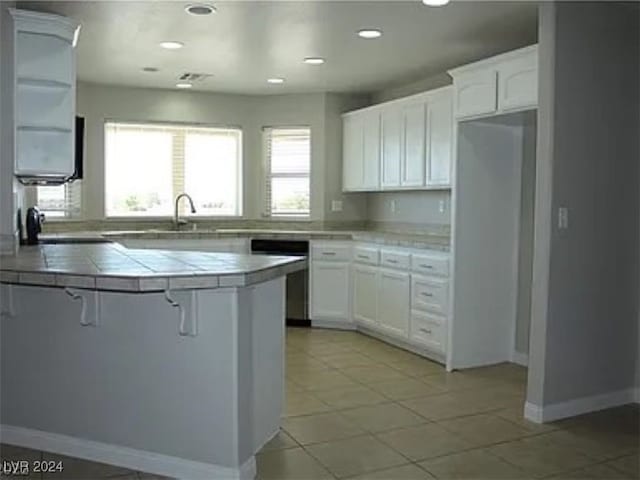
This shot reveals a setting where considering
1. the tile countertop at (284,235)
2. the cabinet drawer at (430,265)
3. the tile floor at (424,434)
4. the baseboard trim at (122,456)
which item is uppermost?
the tile countertop at (284,235)

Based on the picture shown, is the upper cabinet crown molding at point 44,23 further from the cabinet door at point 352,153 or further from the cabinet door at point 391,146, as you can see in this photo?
the cabinet door at point 352,153

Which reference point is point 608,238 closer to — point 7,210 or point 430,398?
point 430,398

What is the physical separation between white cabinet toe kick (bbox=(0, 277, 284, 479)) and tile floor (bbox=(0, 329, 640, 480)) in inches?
5.0

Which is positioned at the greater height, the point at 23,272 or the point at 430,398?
the point at 23,272

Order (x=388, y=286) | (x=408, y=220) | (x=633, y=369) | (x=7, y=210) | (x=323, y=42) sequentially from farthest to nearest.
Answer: (x=408, y=220) < (x=388, y=286) < (x=323, y=42) < (x=633, y=369) < (x=7, y=210)

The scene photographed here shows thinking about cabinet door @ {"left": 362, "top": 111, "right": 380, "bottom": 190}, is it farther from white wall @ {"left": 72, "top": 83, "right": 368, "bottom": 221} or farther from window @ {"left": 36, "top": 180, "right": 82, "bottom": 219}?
window @ {"left": 36, "top": 180, "right": 82, "bottom": 219}

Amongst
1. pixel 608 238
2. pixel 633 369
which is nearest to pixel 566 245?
pixel 608 238

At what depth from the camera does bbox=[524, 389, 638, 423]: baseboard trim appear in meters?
3.67

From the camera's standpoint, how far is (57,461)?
3.03 m

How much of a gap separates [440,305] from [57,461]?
287cm

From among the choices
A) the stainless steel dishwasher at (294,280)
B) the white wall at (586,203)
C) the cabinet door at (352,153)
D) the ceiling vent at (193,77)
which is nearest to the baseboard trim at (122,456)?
the white wall at (586,203)

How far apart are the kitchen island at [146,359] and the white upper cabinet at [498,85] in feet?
5.89

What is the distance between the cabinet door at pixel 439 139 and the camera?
512 centimetres

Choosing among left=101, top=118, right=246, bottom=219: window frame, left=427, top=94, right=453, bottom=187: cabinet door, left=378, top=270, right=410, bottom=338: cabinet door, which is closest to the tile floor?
left=378, top=270, right=410, bottom=338: cabinet door
